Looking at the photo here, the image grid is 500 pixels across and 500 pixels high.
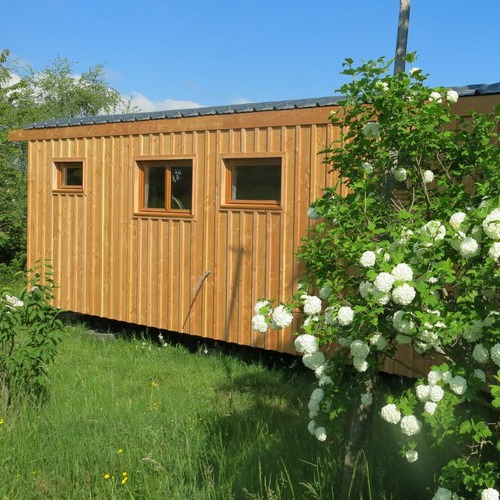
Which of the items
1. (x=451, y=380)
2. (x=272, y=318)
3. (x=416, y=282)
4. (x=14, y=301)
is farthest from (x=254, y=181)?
(x=451, y=380)

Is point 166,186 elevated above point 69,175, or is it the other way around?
point 69,175

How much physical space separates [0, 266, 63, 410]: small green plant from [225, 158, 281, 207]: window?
2.73 metres

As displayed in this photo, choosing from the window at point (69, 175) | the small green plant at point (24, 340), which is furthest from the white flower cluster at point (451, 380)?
the window at point (69, 175)

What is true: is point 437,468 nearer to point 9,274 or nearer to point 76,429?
point 76,429

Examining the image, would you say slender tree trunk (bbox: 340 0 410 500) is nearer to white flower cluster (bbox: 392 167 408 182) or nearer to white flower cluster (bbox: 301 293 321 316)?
white flower cluster (bbox: 392 167 408 182)

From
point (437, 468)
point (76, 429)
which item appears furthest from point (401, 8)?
point (76, 429)

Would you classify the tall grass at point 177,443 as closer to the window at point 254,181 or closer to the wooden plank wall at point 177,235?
the wooden plank wall at point 177,235

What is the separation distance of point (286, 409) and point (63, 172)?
5.81 m

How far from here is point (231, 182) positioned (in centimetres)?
803

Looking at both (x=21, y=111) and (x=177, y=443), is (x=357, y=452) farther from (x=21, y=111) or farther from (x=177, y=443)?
(x=21, y=111)

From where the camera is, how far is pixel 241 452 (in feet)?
15.5

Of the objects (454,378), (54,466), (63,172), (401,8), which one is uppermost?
(401,8)

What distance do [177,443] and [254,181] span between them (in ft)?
12.0

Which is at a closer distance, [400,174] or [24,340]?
[400,174]
